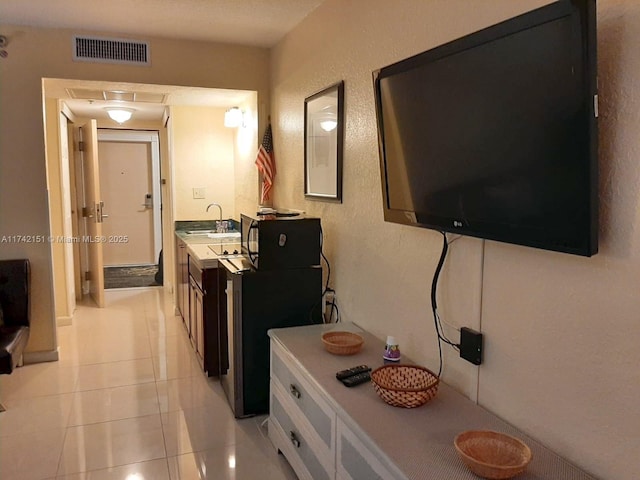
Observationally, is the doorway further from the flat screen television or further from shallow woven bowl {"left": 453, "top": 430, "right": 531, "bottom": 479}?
shallow woven bowl {"left": 453, "top": 430, "right": 531, "bottom": 479}

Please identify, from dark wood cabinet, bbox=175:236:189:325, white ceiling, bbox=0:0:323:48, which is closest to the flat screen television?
white ceiling, bbox=0:0:323:48

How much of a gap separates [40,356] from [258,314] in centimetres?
207

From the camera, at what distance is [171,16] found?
10.3 feet

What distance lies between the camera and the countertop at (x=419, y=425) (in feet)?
4.36

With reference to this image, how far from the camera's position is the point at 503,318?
5.24ft

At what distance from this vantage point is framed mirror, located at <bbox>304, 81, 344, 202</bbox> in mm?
2684

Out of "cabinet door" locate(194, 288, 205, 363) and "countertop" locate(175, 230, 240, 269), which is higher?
"countertop" locate(175, 230, 240, 269)

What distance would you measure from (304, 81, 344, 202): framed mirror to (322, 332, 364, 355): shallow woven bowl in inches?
29.6

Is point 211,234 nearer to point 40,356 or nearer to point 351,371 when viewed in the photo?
point 40,356

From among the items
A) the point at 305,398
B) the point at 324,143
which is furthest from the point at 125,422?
the point at 324,143

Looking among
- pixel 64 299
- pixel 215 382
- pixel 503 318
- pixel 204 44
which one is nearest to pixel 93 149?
pixel 64 299

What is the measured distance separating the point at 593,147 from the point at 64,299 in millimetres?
4694

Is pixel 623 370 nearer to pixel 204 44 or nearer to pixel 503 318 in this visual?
pixel 503 318

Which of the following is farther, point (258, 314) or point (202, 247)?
point (202, 247)
